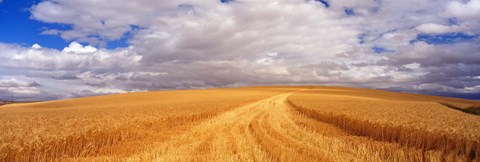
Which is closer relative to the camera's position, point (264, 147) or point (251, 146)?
point (264, 147)

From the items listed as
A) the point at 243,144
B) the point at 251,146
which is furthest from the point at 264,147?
the point at 243,144

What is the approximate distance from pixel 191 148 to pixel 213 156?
185 cm

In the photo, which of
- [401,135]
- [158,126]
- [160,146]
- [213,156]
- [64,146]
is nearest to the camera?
[213,156]

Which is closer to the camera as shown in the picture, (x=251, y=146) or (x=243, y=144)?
(x=251, y=146)

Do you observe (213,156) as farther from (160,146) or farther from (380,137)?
(380,137)

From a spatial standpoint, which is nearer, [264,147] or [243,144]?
[264,147]

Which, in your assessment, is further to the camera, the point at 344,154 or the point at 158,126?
the point at 158,126

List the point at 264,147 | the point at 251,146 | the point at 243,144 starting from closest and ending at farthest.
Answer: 1. the point at 264,147
2. the point at 251,146
3. the point at 243,144

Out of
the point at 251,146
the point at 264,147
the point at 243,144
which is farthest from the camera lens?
the point at 243,144

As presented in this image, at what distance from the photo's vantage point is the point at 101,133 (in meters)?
14.9

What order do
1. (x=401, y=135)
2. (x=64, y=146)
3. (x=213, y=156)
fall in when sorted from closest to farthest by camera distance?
(x=213, y=156), (x=64, y=146), (x=401, y=135)

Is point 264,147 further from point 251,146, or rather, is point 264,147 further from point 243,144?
point 243,144

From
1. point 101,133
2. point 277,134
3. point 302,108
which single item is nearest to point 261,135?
point 277,134

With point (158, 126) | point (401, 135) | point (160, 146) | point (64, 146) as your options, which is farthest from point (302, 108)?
point (64, 146)
